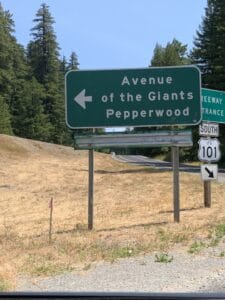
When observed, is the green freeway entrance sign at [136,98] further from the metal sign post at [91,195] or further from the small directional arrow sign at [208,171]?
the small directional arrow sign at [208,171]

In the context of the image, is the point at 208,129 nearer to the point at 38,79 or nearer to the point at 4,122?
the point at 4,122

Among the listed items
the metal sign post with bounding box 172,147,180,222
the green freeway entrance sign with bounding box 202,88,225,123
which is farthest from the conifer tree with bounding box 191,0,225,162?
the metal sign post with bounding box 172,147,180,222

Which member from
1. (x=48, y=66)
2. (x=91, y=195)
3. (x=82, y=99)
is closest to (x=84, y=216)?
(x=91, y=195)

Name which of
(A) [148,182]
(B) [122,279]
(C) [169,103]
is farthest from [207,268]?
(A) [148,182]

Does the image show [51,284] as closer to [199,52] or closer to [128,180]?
[128,180]

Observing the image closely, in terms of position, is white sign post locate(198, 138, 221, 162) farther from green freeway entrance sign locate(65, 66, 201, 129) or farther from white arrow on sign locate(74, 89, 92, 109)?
white arrow on sign locate(74, 89, 92, 109)

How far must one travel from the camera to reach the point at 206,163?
1717 cm

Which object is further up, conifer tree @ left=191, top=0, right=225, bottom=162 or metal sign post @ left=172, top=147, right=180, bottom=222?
conifer tree @ left=191, top=0, right=225, bottom=162

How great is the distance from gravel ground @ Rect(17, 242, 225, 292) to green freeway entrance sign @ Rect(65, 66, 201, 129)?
16.0 feet

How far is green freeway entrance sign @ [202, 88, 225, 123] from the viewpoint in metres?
17.4

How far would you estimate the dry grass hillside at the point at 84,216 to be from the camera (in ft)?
36.3

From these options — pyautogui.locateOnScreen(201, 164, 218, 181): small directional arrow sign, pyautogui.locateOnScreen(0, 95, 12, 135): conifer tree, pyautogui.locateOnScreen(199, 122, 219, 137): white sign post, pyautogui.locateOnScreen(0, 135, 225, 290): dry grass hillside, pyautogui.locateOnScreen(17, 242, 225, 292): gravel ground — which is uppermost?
pyautogui.locateOnScreen(0, 95, 12, 135): conifer tree

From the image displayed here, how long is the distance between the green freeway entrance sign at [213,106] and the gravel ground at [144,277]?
23.9ft

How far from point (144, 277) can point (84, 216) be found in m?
8.77
